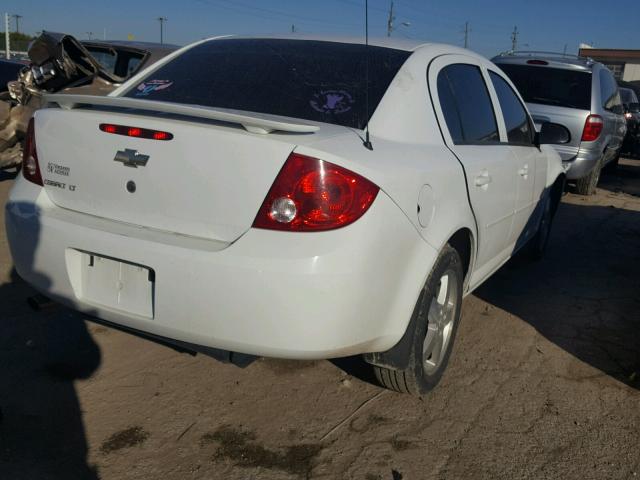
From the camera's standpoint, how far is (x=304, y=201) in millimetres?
→ 2428

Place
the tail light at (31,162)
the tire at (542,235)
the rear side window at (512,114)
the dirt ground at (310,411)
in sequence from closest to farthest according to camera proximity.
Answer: the dirt ground at (310,411) < the tail light at (31,162) < the rear side window at (512,114) < the tire at (542,235)

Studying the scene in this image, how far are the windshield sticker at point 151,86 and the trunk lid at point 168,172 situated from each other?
667mm

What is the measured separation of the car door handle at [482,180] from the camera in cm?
337

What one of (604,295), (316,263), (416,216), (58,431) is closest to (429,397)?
(416,216)

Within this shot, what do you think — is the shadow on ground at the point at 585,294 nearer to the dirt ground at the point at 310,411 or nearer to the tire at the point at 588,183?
the dirt ground at the point at 310,411

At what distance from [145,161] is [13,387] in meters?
1.40

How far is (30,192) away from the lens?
9.61 feet

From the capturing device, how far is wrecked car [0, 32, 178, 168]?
23.2 ft

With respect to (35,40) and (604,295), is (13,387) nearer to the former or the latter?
(604,295)

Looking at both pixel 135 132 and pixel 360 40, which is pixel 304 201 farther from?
pixel 360 40

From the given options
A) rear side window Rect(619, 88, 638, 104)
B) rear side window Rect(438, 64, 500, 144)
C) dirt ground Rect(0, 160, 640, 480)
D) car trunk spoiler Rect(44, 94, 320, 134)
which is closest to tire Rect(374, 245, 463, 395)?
dirt ground Rect(0, 160, 640, 480)

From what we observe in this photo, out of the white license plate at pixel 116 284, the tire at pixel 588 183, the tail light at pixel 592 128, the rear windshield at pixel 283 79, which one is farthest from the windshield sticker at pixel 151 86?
the tire at pixel 588 183

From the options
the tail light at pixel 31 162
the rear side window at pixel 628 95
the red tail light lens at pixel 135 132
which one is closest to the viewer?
the red tail light lens at pixel 135 132

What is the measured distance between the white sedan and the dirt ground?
1.04 feet
